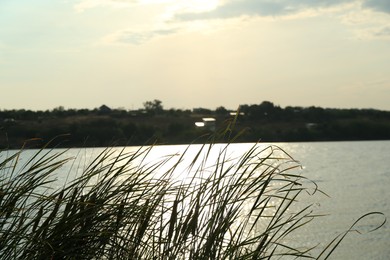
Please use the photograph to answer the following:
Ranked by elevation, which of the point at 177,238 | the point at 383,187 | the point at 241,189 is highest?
the point at 241,189

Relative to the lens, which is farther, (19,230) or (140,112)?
(140,112)

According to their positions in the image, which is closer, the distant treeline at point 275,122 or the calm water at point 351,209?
the calm water at point 351,209

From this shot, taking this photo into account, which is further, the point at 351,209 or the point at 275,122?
the point at 275,122

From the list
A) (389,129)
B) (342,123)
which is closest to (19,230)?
(342,123)

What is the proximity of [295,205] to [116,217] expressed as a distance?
42842mm

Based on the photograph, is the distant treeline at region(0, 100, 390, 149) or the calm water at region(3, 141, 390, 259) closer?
the calm water at region(3, 141, 390, 259)

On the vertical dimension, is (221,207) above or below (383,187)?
above

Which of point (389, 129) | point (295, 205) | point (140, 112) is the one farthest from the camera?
point (389, 129)

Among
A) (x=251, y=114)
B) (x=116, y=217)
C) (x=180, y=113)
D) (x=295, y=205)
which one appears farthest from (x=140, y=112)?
(x=116, y=217)

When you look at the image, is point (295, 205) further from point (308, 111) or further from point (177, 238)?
point (308, 111)

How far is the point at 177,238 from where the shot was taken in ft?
15.2

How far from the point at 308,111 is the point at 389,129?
30301 mm

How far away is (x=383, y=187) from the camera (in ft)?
195

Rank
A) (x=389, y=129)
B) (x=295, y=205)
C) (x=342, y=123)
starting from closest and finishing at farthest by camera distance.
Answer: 1. (x=295, y=205)
2. (x=342, y=123)
3. (x=389, y=129)
